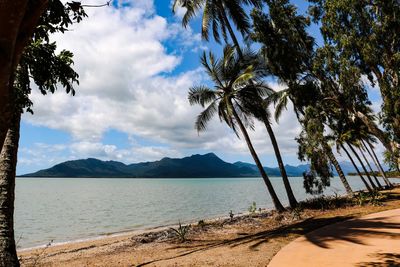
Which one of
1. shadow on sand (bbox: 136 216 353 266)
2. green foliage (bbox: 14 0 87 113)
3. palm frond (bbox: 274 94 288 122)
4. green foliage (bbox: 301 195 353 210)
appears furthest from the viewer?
palm frond (bbox: 274 94 288 122)

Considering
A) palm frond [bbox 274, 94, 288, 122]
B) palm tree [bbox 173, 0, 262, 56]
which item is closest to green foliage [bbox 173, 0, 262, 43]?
palm tree [bbox 173, 0, 262, 56]

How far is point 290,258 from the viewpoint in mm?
8641

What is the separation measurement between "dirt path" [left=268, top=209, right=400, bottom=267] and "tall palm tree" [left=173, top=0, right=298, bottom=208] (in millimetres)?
7771

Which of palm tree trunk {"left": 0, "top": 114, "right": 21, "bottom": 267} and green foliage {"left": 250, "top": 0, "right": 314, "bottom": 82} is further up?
green foliage {"left": 250, "top": 0, "right": 314, "bottom": 82}

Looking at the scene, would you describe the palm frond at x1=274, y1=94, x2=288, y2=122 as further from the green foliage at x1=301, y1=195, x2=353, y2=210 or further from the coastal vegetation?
the green foliage at x1=301, y1=195, x2=353, y2=210

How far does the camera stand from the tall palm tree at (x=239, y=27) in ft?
64.6

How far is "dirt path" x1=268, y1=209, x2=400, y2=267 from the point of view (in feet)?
25.9

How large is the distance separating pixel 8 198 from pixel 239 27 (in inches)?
674

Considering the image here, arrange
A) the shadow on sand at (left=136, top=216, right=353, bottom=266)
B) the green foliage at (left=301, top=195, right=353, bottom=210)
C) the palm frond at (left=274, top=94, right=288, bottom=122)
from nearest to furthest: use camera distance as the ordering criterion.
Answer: the shadow on sand at (left=136, top=216, right=353, bottom=266) → the green foliage at (left=301, top=195, right=353, bottom=210) → the palm frond at (left=274, top=94, right=288, bottom=122)

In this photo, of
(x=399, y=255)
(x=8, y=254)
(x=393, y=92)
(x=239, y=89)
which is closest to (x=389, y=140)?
(x=393, y=92)

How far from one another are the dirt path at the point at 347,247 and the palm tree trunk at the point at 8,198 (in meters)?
6.21

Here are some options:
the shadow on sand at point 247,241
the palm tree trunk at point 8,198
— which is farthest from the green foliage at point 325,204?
the palm tree trunk at point 8,198

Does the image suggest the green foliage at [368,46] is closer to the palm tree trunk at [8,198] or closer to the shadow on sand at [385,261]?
the shadow on sand at [385,261]

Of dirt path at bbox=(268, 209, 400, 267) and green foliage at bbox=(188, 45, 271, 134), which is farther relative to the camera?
green foliage at bbox=(188, 45, 271, 134)
